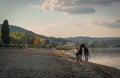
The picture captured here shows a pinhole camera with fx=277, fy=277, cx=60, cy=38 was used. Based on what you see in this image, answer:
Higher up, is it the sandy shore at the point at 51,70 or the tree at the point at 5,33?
the tree at the point at 5,33

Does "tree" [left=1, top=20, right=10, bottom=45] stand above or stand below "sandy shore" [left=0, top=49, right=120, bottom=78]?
above

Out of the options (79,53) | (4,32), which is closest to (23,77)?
(79,53)

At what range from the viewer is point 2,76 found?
1978 centimetres

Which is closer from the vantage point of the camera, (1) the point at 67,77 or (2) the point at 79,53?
(1) the point at 67,77

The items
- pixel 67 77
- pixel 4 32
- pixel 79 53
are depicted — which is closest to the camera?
pixel 67 77

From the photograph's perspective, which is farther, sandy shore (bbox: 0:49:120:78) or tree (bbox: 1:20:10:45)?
tree (bbox: 1:20:10:45)

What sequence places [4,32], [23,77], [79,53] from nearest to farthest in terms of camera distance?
[23,77], [79,53], [4,32]

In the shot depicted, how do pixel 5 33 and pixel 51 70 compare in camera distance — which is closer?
pixel 51 70

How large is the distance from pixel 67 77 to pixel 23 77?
346 cm

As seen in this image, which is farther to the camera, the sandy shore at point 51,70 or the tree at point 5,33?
the tree at point 5,33

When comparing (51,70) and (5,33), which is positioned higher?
(5,33)

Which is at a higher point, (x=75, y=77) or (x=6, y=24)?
(x=6, y=24)

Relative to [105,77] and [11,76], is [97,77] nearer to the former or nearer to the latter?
[105,77]

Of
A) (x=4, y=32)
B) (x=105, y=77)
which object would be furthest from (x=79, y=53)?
(x=4, y=32)
